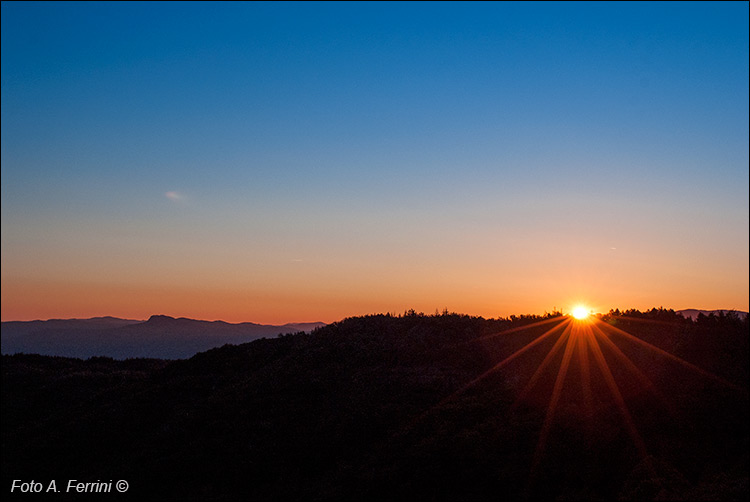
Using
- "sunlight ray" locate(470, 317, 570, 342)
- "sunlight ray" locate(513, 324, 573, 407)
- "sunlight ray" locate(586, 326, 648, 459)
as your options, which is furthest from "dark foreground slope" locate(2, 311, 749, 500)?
"sunlight ray" locate(470, 317, 570, 342)

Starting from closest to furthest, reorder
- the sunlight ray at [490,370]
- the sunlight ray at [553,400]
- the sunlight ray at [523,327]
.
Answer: the sunlight ray at [553,400], the sunlight ray at [490,370], the sunlight ray at [523,327]

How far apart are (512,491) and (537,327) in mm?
11786

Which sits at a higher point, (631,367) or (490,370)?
(631,367)

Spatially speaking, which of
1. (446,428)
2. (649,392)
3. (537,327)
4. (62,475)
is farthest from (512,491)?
(62,475)

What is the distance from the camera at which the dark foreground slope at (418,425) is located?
12.6m

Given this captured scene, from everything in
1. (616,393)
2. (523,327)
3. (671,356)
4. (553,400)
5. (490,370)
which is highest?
(523,327)

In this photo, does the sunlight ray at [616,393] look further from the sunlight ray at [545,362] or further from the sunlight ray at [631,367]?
the sunlight ray at [545,362]

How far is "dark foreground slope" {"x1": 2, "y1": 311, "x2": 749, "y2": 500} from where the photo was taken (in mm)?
12562

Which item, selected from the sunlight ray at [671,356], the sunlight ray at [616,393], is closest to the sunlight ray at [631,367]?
the sunlight ray at [616,393]

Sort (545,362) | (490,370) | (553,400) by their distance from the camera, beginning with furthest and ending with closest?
(490,370) < (545,362) < (553,400)

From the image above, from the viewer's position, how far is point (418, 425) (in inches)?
635

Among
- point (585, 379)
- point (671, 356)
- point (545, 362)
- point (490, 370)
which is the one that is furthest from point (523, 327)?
point (671, 356)

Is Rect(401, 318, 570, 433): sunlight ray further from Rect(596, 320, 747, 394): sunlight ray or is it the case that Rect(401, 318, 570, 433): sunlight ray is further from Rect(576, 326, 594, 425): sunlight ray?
Rect(576, 326, 594, 425): sunlight ray

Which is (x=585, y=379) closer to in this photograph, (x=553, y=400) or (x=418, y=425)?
(x=553, y=400)
